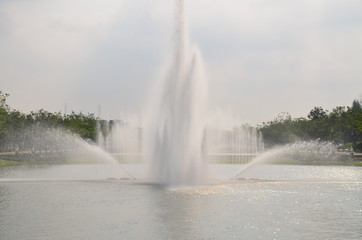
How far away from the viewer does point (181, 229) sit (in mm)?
25500

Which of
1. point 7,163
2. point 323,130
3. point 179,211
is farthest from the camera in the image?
point 323,130

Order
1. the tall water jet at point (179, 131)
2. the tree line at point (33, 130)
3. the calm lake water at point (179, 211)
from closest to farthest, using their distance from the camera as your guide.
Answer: the calm lake water at point (179, 211) < the tall water jet at point (179, 131) < the tree line at point (33, 130)

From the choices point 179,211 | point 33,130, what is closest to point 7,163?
point 33,130

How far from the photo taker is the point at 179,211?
30.7m

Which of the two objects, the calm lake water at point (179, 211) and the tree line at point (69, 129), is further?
the tree line at point (69, 129)

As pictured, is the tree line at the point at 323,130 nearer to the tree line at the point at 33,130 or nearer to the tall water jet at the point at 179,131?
the tree line at the point at 33,130

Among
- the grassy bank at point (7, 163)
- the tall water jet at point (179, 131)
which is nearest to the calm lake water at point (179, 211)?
the tall water jet at point (179, 131)

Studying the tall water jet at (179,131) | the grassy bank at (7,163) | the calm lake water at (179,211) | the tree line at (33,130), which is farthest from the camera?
the tree line at (33,130)

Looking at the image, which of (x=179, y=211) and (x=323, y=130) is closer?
(x=179, y=211)

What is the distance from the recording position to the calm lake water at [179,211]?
24.8 m

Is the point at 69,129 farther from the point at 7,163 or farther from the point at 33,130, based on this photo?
the point at 7,163

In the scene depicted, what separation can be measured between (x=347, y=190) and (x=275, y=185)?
668 centimetres

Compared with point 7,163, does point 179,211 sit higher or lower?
lower

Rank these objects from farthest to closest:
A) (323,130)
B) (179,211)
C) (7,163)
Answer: (323,130), (7,163), (179,211)
